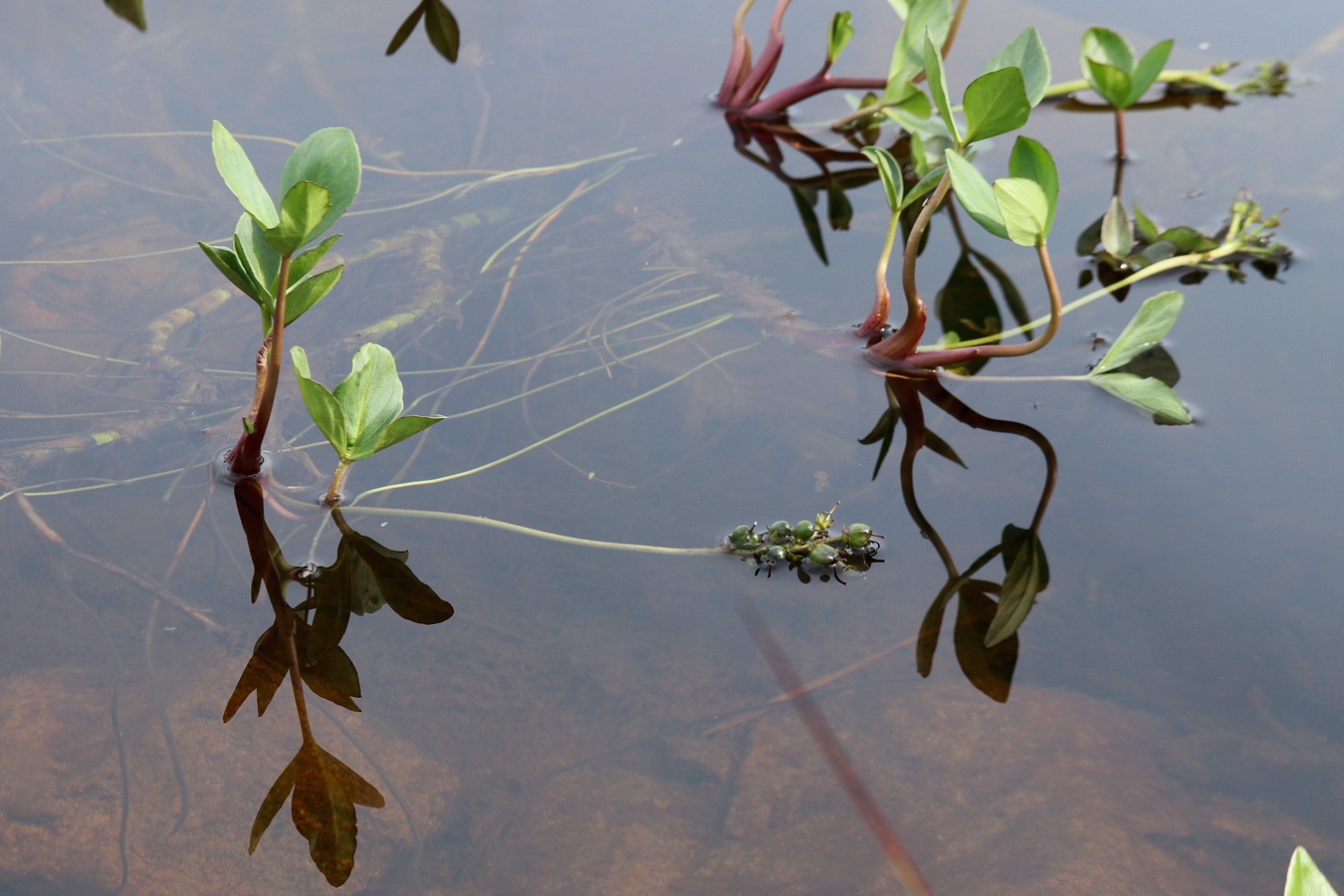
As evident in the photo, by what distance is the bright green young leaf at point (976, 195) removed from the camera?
61.9 inches

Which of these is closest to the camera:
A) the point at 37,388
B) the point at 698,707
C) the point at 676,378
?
the point at 698,707

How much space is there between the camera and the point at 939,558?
1547 mm

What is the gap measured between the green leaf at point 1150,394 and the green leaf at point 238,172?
1.43 m

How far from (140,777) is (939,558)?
3.73 feet

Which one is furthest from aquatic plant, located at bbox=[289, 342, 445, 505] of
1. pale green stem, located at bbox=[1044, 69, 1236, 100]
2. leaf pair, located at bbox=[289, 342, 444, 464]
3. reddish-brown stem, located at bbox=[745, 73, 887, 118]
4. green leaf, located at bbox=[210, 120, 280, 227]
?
pale green stem, located at bbox=[1044, 69, 1236, 100]

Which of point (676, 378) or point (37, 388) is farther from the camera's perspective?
point (676, 378)

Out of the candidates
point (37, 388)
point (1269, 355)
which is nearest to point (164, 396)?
point (37, 388)

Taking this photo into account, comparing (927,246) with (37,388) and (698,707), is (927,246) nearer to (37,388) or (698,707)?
(698,707)

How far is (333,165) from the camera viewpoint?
1354 mm

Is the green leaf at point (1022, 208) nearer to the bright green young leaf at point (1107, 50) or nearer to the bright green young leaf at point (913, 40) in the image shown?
the bright green young leaf at point (913, 40)

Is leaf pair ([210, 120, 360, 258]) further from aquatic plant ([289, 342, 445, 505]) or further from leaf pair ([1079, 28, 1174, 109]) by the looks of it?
leaf pair ([1079, 28, 1174, 109])

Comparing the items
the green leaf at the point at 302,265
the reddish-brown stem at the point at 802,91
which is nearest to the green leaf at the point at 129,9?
the green leaf at the point at 302,265

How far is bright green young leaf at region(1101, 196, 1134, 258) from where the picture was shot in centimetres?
224

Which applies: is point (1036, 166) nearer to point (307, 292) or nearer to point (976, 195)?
point (976, 195)
